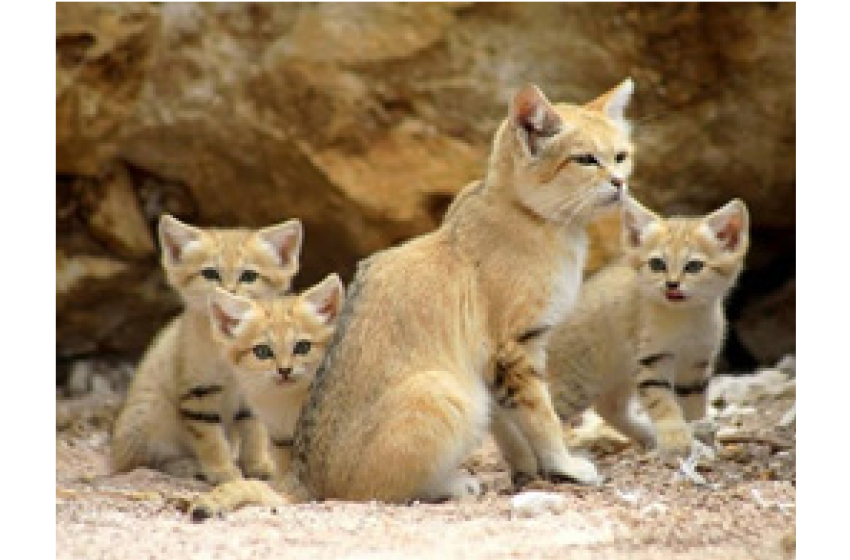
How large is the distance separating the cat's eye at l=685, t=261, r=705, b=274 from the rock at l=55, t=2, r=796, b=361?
Result: 2.26 m

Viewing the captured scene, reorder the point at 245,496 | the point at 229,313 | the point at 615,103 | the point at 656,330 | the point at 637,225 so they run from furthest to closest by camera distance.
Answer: the point at 637,225 → the point at 656,330 → the point at 615,103 → the point at 229,313 → the point at 245,496

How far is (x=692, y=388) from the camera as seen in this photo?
6.53m

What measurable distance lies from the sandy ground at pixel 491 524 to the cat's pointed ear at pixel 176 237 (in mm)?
1176

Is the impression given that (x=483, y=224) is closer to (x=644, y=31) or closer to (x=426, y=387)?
(x=426, y=387)

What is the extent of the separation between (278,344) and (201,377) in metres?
0.97

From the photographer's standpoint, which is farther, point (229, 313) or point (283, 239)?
point (283, 239)

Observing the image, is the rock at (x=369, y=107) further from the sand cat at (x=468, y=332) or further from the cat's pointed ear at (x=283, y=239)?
the sand cat at (x=468, y=332)

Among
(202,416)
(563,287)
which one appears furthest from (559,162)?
(202,416)

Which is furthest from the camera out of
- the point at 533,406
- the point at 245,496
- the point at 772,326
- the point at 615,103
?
the point at 772,326

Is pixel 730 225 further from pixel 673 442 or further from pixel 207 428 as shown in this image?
pixel 207 428

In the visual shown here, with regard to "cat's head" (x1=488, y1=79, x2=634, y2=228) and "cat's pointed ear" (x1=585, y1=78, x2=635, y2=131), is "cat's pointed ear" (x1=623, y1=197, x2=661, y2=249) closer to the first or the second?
"cat's pointed ear" (x1=585, y1=78, x2=635, y2=131)

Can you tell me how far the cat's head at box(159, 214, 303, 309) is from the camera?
6.45m

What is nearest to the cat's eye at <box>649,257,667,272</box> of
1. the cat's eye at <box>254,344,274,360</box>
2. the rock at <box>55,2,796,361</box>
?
the cat's eye at <box>254,344,274,360</box>
